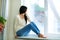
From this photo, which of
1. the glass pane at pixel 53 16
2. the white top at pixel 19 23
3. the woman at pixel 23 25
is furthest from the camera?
the glass pane at pixel 53 16

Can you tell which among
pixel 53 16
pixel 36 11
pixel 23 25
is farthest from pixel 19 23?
pixel 53 16

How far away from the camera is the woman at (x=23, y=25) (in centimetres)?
292

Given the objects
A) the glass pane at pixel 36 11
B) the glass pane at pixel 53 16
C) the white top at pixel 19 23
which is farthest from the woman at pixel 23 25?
the glass pane at pixel 53 16

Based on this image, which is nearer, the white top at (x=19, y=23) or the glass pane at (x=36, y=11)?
the white top at (x=19, y=23)

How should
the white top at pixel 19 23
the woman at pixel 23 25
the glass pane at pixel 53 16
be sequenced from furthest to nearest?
1. the glass pane at pixel 53 16
2. the white top at pixel 19 23
3. the woman at pixel 23 25

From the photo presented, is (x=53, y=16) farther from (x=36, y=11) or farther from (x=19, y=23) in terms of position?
(x=19, y=23)

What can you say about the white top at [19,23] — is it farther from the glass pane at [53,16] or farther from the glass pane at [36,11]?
the glass pane at [53,16]

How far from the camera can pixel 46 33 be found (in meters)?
3.39

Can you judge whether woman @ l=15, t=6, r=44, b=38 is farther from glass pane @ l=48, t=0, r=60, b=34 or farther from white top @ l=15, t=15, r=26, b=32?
glass pane @ l=48, t=0, r=60, b=34

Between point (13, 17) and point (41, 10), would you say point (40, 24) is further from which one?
point (13, 17)

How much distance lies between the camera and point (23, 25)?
124 inches

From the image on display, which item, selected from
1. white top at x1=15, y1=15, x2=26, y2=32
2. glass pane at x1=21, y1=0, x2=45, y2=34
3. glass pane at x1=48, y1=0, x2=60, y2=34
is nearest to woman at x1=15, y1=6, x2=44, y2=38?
white top at x1=15, y1=15, x2=26, y2=32

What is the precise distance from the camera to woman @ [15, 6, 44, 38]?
115 inches

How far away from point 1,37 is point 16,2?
1041 millimetres
